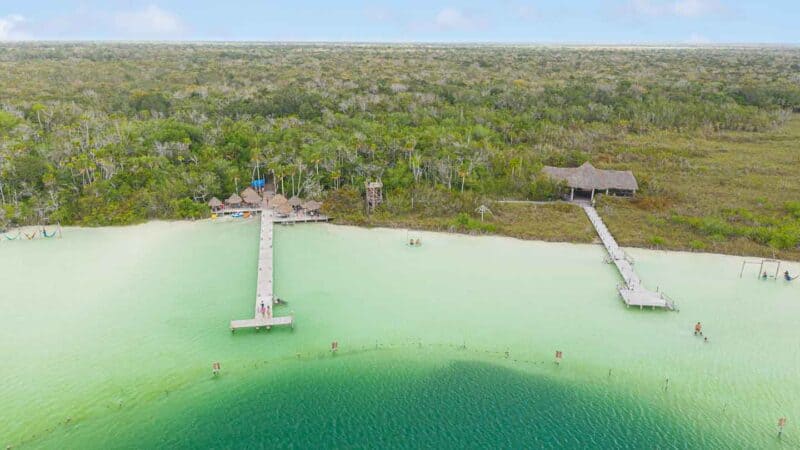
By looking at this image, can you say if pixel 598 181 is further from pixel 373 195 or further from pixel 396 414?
pixel 396 414

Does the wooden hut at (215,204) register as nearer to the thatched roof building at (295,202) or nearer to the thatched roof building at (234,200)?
the thatched roof building at (234,200)

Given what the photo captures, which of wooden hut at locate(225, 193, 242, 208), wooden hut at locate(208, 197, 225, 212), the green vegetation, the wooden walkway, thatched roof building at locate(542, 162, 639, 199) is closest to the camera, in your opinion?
the wooden walkway

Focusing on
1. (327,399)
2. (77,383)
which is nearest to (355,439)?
(327,399)

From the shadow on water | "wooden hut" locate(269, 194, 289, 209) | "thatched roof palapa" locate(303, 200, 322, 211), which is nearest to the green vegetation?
"thatched roof palapa" locate(303, 200, 322, 211)

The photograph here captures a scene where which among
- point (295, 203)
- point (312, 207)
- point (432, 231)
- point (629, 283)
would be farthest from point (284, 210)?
point (629, 283)

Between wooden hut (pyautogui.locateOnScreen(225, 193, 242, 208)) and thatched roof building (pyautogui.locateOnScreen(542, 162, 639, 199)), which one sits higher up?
thatched roof building (pyautogui.locateOnScreen(542, 162, 639, 199))

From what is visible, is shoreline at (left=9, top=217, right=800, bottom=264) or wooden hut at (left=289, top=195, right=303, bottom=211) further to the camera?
wooden hut at (left=289, top=195, right=303, bottom=211)

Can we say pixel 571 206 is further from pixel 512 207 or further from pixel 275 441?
pixel 275 441

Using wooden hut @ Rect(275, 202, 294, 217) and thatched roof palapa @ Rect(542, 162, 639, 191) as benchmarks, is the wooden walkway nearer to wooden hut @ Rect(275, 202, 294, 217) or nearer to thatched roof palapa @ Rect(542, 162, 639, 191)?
wooden hut @ Rect(275, 202, 294, 217)
